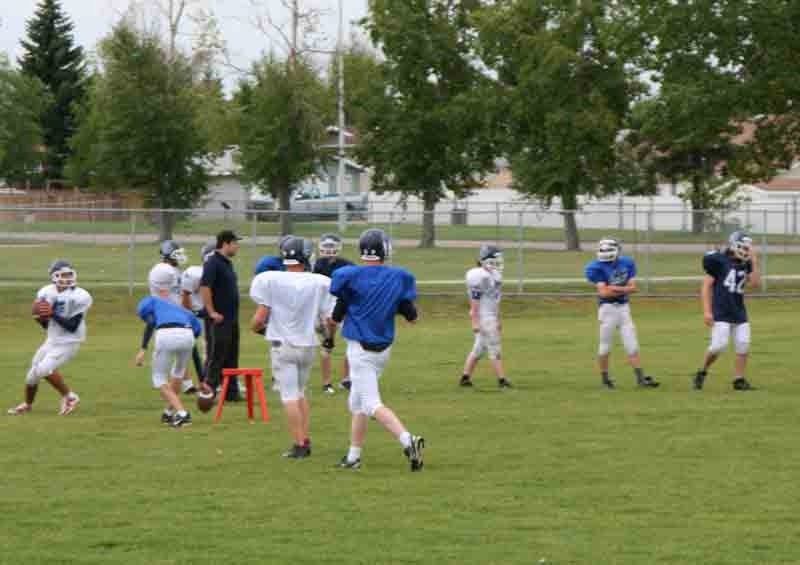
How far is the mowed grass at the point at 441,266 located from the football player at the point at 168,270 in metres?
17.2

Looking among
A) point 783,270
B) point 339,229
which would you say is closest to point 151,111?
point 339,229

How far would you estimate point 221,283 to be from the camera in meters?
17.5

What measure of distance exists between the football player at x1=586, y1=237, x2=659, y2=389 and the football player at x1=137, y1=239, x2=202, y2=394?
498cm

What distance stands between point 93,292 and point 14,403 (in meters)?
17.4

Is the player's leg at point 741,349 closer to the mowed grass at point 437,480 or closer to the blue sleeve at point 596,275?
the mowed grass at point 437,480

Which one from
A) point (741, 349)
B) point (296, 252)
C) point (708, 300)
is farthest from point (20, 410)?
point (741, 349)

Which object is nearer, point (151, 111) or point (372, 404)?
point (372, 404)

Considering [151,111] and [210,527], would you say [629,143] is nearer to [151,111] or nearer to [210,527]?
[151,111]

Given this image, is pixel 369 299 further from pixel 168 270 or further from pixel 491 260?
pixel 491 260

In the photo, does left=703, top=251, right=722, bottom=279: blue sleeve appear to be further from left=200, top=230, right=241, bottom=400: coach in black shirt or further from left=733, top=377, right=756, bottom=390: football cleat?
left=200, top=230, right=241, bottom=400: coach in black shirt

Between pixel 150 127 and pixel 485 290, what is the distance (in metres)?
34.9

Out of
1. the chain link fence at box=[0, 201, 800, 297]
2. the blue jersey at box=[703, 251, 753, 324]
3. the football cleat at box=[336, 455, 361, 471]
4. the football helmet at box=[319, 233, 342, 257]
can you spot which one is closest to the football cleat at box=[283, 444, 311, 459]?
the football cleat at box=[336, 455, 361, 471]

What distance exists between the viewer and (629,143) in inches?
2530

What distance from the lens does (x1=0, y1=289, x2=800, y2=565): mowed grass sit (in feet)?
30.8
